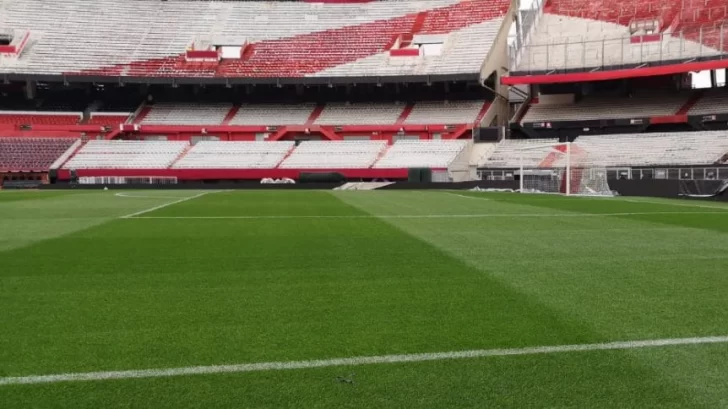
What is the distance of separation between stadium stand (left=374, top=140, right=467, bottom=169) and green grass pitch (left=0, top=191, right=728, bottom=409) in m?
29.7

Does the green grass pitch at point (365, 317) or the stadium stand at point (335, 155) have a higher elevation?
the stadium stand at point (335, 155)

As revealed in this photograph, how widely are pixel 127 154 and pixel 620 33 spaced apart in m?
38.6

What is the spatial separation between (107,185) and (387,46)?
85.6 ft

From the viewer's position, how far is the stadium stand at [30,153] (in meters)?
40.8

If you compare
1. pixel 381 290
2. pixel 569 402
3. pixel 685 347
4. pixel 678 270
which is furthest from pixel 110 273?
pixel 678 270

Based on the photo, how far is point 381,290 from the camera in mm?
5262

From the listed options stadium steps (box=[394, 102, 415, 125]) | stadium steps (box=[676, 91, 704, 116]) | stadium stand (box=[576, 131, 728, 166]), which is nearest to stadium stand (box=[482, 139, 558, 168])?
stadium stand (box=[576, 131, 728, 166])

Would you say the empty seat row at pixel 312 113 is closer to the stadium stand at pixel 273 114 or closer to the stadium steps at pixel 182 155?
the stadium stand at pixel 273 114

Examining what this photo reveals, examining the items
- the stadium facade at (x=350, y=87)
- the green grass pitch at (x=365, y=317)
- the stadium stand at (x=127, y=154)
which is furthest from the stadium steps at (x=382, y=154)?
the green grass pitch at (x=365, y=317)

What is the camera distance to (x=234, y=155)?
4178 cm

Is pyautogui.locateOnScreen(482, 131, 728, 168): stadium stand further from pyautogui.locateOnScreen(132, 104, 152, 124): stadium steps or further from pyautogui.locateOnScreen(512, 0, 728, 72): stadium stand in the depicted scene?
pyautogui.locateOnScreen(132, 104, 152, 124): stadium steps

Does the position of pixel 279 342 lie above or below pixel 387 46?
below

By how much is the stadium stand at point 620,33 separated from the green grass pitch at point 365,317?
35832 mm

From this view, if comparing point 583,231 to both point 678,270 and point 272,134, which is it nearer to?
point 678,270
